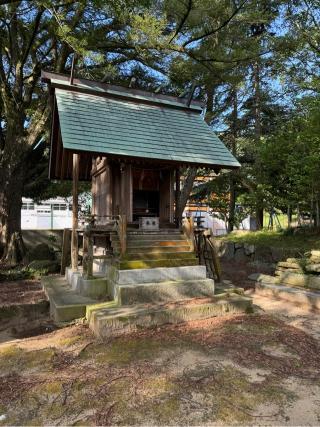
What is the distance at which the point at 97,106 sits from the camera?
9.45 meters

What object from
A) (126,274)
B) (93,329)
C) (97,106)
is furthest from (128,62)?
(93,329)

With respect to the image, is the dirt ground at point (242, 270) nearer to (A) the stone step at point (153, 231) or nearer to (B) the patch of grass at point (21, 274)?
(A) the stone step at point (153, 231)

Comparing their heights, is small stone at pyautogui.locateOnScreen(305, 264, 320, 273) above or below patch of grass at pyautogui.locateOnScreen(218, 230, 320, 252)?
below

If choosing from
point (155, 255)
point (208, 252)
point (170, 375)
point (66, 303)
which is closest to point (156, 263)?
point (155, 255)

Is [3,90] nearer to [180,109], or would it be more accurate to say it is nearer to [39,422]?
[180,109]

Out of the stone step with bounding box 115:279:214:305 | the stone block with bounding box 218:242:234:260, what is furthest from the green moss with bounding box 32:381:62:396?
the stone block with bounding box 218:242:234:260

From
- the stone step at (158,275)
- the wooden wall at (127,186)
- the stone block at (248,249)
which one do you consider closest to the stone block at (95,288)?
the stone step at (158,275)

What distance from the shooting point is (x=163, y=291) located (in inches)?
288

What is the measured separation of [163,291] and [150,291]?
1.04 feet

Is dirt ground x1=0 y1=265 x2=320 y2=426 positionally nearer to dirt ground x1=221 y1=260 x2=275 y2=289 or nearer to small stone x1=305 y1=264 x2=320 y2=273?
small stone x1=305 y1=264 x2=320 y2=273

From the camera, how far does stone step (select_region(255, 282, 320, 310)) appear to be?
8.02 m

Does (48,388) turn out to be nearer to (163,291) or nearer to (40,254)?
(163,291)

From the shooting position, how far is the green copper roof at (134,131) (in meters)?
8.04

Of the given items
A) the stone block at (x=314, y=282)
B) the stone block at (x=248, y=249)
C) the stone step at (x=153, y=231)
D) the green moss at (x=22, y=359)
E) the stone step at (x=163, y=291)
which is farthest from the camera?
the stone block at (x=248, y=249)
